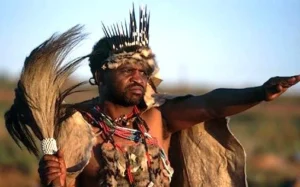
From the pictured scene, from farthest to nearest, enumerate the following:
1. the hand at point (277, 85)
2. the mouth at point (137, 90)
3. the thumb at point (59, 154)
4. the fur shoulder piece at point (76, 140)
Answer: the fur shoulder piece at point (76, 140)
the mouth at point (137, 90)
the thumb at point (59, 154)
the hand at point (277, 85)

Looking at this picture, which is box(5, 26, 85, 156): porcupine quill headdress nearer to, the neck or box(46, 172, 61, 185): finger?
box(46, 172, 61, 185): finger

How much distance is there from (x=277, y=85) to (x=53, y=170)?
4.87ft

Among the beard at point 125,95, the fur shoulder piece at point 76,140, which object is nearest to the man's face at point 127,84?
the beard at point 125,95

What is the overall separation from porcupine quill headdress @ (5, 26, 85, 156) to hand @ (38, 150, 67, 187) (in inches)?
5.2

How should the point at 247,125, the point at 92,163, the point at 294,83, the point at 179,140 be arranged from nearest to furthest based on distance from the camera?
the point at 294,83 < the point at 92,163 < the point at 179,140 < the point at 247,125

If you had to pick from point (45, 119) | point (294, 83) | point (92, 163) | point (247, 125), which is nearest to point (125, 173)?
point (92, 163)

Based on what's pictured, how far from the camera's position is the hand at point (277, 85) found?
Answer: 5.82 meters

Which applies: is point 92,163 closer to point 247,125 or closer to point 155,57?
point 155,57

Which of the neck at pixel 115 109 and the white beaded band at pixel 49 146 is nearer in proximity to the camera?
the white beaded band at pixel 49 146

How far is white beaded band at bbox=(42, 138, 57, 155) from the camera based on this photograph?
611 centimetres

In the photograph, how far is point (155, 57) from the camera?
6.86 meters

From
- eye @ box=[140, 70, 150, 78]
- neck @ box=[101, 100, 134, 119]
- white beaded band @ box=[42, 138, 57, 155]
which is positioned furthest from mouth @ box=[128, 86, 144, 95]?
white beaded band @ box=[42, 138, 57, 155]

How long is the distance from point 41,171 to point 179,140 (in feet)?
4.94

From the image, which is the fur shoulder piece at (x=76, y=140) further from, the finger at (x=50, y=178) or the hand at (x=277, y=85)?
the hand at (x=277, y=85)
